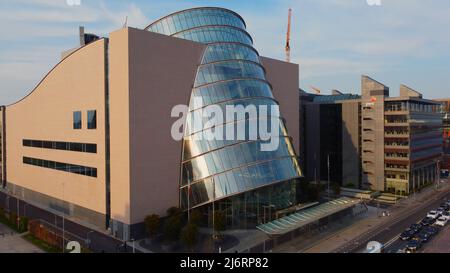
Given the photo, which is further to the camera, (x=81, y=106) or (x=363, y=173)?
(x=363, y=173)

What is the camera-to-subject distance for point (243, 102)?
50.0m

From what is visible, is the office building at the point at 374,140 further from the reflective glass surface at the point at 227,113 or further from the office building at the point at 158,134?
the reflective glass surface at the point at 227,113

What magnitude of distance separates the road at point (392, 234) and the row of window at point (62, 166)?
→ 110ft

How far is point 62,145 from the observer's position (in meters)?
55.7

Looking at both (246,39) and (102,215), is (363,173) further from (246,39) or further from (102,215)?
(102,215)

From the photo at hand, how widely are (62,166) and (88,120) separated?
458 inches

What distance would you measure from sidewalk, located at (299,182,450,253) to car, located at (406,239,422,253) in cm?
592

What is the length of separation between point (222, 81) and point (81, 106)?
20.4 m

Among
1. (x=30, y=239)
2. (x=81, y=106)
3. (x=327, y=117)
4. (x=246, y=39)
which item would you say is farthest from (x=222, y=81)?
(x=327, y=117)

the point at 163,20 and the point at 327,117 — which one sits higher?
the point at 163,20

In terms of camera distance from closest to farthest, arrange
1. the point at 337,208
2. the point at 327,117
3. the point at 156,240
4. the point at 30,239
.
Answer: the point at 156,240 → the point at 30,239 → the point at 337,208 → the point at 327,117

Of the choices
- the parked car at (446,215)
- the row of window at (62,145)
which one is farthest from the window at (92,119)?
the parked car at (446,215)

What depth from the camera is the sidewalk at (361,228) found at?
133 feet

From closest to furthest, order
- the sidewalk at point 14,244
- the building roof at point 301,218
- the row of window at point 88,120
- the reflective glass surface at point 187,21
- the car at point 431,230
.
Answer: the building roof at point 301,218 → the sidewalk at point 14,244 → the car at point 431,230 → the row of window at point 88,120 → the reflective glass surface at point 187,21
